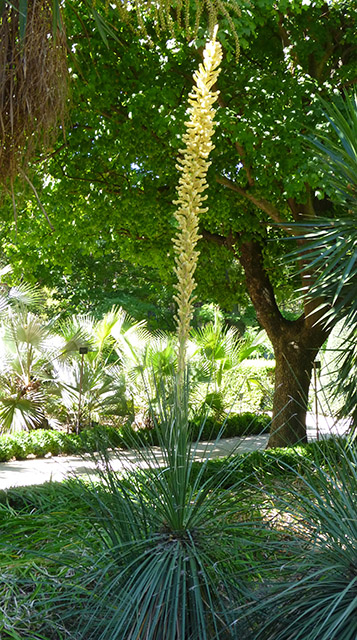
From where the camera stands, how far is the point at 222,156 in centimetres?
1024

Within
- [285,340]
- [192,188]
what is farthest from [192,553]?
[285,340]

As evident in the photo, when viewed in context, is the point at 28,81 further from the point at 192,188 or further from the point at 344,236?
the point at 344,236

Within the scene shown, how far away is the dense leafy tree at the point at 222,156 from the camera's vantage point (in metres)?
8.50

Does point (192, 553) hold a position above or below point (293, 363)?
below

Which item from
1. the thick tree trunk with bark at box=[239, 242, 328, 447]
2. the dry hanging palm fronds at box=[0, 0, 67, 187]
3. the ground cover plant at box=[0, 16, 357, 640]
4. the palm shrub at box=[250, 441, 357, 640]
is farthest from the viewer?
the thick tree trunk with bark at box=[239, 242, 328, 447]

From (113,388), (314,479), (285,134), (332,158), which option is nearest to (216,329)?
(113,388)

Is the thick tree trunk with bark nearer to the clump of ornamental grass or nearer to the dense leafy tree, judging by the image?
the dense leafy tree

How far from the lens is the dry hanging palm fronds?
2859 millimetres

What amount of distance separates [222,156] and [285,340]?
324 centimetres

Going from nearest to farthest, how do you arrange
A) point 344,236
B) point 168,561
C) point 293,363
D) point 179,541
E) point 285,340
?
point 168,561
point 179,541
point 344,236
point 293,363
point 285,340

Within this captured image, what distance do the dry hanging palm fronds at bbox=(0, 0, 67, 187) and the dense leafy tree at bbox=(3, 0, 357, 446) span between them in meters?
4.10

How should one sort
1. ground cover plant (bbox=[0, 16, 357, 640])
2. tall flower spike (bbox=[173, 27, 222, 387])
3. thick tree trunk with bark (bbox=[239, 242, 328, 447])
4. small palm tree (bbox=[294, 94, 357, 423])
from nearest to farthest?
ground cover plant (bbox=[0, 16, 357, 640])
tall flower spike (bbox=[173, 27, 222, 387])
small palm tree (bbox=[294, 94, 357, 423])
thick tree trunk with bark (bbox=[239, 242, 328, 447])

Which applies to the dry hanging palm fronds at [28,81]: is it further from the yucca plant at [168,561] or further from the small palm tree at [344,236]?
the small palm tree at [344,236]

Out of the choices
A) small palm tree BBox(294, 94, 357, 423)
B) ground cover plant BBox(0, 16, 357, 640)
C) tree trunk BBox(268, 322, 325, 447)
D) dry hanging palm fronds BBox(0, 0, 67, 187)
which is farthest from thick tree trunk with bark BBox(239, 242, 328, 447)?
ground cover plant BBox(0, 16, 357, 640)
